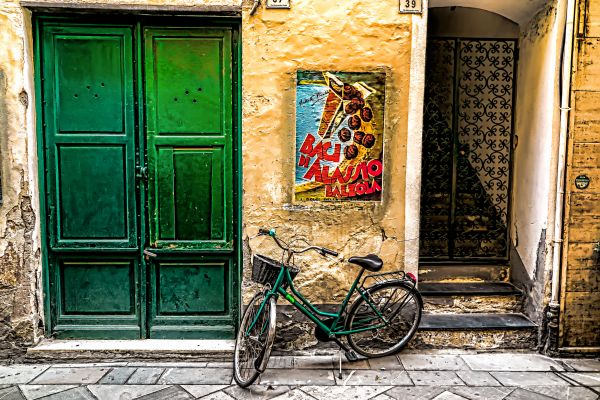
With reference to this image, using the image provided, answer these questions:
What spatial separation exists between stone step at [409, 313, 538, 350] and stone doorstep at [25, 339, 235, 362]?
195cm

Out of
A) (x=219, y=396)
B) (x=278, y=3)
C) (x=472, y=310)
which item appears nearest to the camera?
(x=219, y=396)

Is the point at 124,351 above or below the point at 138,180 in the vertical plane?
below

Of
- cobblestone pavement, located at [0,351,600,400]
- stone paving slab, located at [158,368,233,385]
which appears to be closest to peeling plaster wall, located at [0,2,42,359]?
cobblestone pavement, located at [0,351,600,400]

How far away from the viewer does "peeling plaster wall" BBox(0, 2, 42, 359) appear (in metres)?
4.18

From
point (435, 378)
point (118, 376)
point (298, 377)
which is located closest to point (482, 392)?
point (435, 378)

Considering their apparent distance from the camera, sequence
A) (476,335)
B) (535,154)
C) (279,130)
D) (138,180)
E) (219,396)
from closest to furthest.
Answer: (219,396), (279,130), (138,180), (476,335), (535,154)

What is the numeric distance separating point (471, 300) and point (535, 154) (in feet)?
5.53

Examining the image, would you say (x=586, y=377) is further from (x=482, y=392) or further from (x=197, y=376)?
(x=197, y=376)

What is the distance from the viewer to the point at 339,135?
4430 millimetres

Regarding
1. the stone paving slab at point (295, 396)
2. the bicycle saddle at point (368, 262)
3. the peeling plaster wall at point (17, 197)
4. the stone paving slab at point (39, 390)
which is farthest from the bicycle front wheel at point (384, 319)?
the peeling plaster wall at point (17, 197)

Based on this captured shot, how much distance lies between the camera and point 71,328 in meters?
4.59

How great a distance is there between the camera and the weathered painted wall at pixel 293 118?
4316 millimetres

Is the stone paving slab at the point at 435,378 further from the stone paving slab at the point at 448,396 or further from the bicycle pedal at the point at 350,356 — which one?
the bicycle pedal at the point at 350,356

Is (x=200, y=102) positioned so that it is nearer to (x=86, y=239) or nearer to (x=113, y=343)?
(x=86, y=239)
